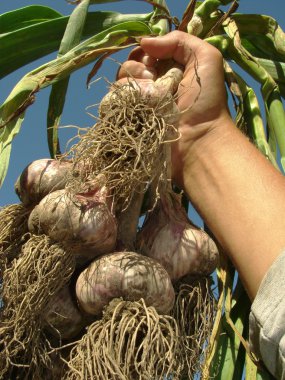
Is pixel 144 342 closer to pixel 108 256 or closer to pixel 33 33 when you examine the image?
pixel 108 256

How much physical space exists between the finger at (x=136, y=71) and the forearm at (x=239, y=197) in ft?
0.57

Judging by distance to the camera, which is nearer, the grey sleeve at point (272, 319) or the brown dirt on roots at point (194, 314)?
the grey sleeve at point (272, 319)

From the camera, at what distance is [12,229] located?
122 cm

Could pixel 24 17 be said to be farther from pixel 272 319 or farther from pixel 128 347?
pixel 272 319

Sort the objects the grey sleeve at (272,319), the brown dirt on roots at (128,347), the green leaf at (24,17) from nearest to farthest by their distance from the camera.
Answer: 1. the grey sleeve at (272,319)
2. the brown dirt on roots at (128,347)
3. the green leaf at (24,17)

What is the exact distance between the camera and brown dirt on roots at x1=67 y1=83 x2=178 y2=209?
1154 mm

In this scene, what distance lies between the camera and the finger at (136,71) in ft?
4.36

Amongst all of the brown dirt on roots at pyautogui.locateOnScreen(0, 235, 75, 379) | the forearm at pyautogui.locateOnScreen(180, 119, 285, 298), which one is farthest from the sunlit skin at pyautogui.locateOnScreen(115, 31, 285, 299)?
the brown dirt on roots at pyautogui.locateOnScreen(0, 235, 75, 379)

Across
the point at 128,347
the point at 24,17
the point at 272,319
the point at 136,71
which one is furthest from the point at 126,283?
the point at 24,17

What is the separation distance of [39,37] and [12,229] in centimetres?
52

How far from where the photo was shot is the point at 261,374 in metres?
1.18

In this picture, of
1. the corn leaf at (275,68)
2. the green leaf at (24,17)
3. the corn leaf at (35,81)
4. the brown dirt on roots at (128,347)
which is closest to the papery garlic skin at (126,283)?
the brown dirt on roots at (128,347)

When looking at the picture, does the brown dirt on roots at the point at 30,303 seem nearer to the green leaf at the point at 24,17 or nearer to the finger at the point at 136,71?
the finger at the point at 136,71

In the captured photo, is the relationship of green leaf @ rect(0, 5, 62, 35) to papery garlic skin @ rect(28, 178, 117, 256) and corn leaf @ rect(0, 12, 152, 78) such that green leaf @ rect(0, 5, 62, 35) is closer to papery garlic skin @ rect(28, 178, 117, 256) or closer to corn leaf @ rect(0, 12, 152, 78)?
corn leaf @ rect(0, 12, 152, 78)
